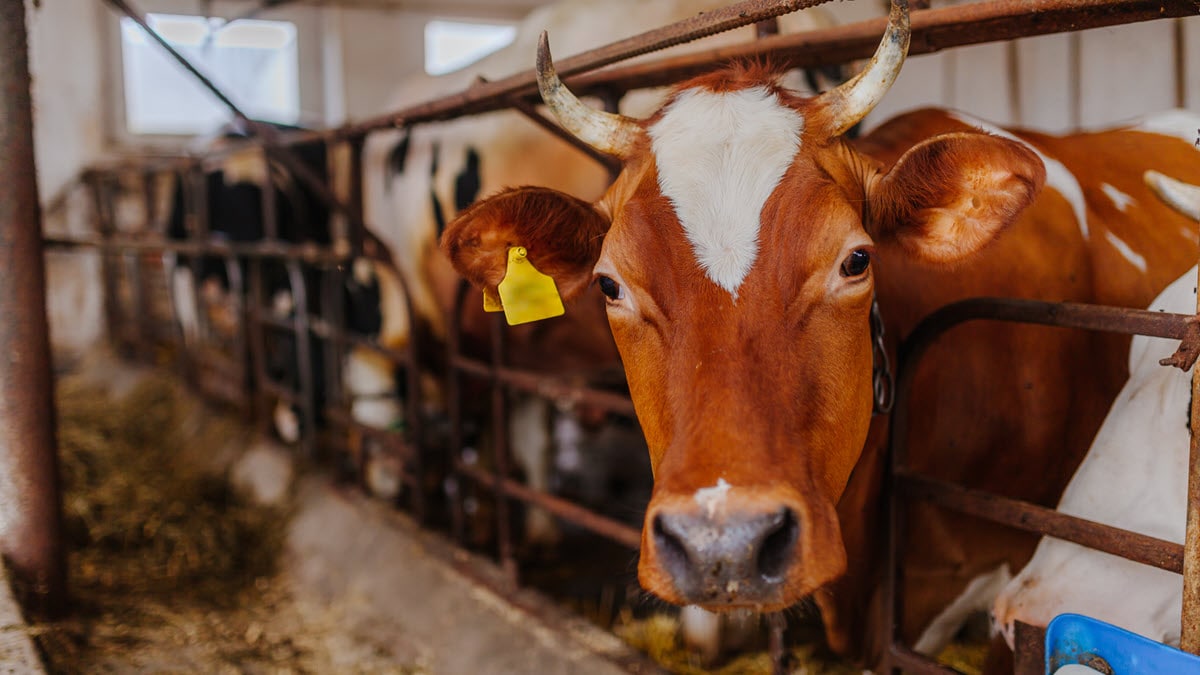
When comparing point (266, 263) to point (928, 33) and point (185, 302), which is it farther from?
point (928, 33)

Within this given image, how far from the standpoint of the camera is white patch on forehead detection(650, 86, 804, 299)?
1.55 metres

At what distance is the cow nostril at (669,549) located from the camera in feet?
4.47

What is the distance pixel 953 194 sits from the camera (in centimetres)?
170

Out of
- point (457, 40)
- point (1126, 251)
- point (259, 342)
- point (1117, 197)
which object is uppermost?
point (457, 40)

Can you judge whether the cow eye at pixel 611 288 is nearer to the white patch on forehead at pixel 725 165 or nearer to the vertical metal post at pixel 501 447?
the white patch on forehead at pixel 725 165

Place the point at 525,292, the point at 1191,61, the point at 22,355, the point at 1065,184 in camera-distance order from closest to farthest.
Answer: the point at 525,292, the point at 1065,184, the point at 22,355, the point at 1191,61

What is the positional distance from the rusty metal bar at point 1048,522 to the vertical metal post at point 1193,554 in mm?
99

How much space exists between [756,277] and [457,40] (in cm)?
912

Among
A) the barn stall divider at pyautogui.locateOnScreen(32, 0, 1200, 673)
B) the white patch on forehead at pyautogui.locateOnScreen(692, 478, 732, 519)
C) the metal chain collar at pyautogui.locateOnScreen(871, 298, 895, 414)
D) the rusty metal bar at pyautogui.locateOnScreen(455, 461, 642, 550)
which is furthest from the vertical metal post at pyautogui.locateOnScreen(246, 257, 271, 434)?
the white patch on forehead at pyautogui.locateOnScreen(692, 478, 732, 519)

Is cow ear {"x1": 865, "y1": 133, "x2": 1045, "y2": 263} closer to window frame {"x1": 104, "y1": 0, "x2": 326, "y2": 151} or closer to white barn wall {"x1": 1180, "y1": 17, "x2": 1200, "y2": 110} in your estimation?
white barn wall {"x1": 1180, "y1": 17, "x2": 1200, "y2": 110}

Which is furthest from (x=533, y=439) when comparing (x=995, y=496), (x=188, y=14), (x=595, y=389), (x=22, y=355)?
(x=188, y=14)

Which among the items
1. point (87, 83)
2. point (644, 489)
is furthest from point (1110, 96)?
point (87, 83)

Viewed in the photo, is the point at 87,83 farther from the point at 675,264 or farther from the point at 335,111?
the point at 675,264

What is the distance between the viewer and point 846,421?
1.61 m
